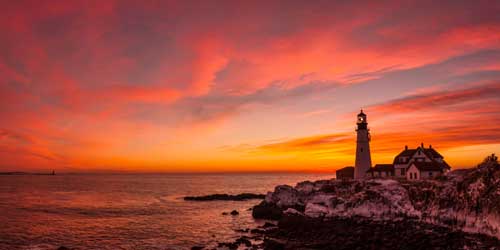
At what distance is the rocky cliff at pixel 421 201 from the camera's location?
30.3 m

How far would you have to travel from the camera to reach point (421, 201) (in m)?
38.4

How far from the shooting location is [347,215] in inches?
1686

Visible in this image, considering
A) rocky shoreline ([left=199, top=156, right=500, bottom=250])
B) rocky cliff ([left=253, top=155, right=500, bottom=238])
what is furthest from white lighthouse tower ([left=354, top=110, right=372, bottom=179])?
rocky shoreline ([left=199, top=156, right=500, bottom=250])

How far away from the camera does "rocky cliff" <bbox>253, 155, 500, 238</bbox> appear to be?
99.3 feet

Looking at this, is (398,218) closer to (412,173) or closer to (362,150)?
(412,173)

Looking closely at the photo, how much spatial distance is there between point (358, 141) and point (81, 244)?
48.7 meters

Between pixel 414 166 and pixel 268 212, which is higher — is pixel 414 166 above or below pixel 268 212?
above

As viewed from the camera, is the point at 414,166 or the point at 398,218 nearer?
the point at 398,218

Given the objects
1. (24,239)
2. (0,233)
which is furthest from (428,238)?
(0,233)

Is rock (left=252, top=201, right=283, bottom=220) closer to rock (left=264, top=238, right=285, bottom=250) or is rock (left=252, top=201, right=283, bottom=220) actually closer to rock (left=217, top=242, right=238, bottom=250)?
rock (left=217, top=242, right=238, bottom=250)

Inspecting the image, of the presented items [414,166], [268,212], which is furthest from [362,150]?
[268,212]

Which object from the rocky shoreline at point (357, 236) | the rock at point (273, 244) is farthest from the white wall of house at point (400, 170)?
the rock at point (273, 244)

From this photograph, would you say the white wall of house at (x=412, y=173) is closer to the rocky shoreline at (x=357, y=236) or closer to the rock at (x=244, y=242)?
the rocky shoreline at (x=357, y=236)

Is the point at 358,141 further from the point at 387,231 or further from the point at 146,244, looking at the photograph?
the point at 146,244
